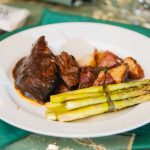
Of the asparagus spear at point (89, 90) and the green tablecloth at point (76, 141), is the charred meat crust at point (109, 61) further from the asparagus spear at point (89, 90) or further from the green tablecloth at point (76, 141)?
the green tablecloth at point (76, 141)

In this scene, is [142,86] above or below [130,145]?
above

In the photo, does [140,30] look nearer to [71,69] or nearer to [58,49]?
[58,49]

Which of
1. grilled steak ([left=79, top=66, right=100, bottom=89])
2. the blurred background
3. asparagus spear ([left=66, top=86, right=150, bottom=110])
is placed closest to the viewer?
asparagus spear ([left=66, top=86, right=150, bottom=110])

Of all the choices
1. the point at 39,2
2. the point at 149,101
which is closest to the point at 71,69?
the point at 149,101

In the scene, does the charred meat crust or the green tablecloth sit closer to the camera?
the green tablecloth

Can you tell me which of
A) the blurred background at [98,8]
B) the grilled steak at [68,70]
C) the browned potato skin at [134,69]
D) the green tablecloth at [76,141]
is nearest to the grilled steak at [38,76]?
the grilled steak at [68,70]

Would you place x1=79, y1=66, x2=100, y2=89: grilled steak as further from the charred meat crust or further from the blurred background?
the blurred background

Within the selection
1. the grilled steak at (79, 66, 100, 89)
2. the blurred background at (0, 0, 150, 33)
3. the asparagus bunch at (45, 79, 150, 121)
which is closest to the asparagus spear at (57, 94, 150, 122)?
the asparagus bunch at (45, 79, 150, 121)
